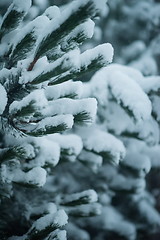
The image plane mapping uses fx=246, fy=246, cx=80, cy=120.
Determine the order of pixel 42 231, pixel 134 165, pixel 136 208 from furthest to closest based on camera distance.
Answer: pixel 136 208, pixel 134 165, pixel 42 231

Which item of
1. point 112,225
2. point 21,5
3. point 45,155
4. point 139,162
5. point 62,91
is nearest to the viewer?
point 21,5

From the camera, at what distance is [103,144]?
6.88ft

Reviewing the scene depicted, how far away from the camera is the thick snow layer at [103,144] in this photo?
201 cm

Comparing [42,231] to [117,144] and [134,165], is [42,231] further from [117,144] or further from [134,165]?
[134,165]

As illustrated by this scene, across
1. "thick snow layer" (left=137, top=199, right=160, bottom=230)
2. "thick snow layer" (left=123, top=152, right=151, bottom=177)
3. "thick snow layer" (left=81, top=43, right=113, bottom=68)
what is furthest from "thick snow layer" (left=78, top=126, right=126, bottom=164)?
"thick snow layer" (left=137, top=199, right=160, bottom=230)

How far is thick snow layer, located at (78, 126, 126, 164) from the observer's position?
6.58ft

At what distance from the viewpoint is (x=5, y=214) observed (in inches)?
80.4

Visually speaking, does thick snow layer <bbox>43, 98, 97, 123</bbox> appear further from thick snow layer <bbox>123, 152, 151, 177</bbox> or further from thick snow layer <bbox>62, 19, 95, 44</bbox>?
thick snow layer <bbox>123, 152, 151, 177</bbox>

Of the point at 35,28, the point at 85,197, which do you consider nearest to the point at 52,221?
the point at 85,197

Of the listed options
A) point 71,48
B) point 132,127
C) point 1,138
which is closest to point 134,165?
point 132,127

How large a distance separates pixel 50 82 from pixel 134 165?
153 cm

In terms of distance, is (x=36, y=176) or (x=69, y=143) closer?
(x=36, y=176)

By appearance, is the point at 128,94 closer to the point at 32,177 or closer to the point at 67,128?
the point at 67,128

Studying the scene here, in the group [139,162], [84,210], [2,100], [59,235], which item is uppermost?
[2,100]
